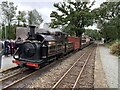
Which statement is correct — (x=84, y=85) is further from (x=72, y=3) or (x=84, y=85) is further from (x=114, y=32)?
(x=72, y=3)

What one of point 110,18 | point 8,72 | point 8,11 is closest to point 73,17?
point 110,18

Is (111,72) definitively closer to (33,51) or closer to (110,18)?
(33,51)

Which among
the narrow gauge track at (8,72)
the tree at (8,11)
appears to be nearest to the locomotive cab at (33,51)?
the narrow gauge track at (8,72)

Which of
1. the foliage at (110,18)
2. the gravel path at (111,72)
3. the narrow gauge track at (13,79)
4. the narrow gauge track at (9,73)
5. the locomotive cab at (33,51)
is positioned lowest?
the gravel path at (111,72)

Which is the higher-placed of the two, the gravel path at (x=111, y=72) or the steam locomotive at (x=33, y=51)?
the steam locomotive at (x=33, y=51)

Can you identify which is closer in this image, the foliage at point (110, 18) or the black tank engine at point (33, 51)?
the black tank engine at point (33, 51)

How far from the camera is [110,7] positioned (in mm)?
57531

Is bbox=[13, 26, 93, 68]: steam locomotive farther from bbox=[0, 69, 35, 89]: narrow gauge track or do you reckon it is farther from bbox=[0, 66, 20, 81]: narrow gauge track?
bbox=[0, 69, 35, 89]: narrow gauge track

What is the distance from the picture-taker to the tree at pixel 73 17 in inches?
2245

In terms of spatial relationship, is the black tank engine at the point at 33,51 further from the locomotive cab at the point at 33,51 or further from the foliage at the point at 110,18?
the foliage at the point at 110,18

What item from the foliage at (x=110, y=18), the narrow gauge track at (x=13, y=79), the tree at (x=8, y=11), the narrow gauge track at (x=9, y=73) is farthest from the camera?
the tree at (x=8, y=11)

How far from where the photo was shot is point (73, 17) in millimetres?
57344

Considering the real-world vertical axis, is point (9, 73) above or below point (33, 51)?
below

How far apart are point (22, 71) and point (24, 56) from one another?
1.12 meters
